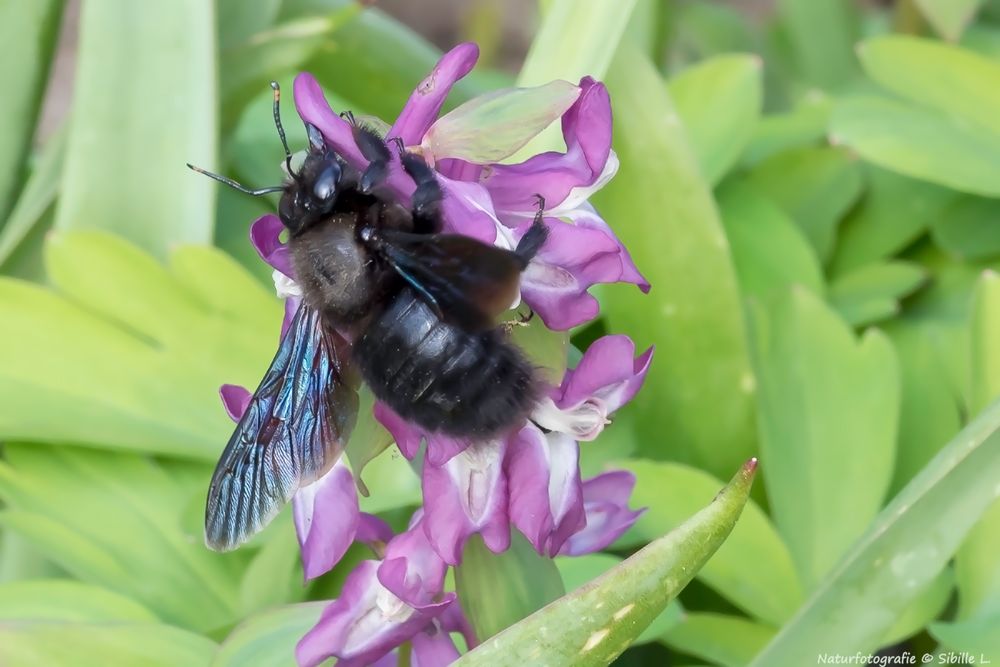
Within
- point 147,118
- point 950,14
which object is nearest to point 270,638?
point 147,118

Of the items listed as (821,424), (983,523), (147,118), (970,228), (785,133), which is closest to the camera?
(983,523)

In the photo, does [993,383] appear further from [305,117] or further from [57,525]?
[57,525]


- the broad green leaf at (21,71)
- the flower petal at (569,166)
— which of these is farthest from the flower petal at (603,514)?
the broad green leaf at (21,71)

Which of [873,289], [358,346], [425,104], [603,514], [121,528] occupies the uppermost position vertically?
[425,104]

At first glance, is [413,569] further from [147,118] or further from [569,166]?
[147,118]

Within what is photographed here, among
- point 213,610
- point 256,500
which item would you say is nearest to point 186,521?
point 213,610

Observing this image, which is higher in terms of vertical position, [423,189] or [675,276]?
[423,189]

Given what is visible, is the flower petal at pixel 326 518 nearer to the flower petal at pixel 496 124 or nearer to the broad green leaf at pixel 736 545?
the flower petal at pixel 496 124

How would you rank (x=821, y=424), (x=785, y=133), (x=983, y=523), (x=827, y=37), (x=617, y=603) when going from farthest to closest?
(x=827, y=37)
(x=785, y=133)
(x=821, y=424)
(x=983, y=523)
(x=617, y=603)
